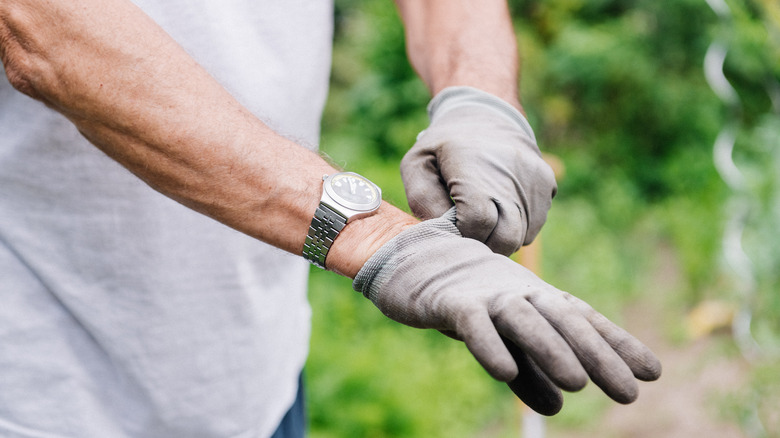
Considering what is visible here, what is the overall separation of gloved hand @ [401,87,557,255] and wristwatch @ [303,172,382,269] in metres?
0.19

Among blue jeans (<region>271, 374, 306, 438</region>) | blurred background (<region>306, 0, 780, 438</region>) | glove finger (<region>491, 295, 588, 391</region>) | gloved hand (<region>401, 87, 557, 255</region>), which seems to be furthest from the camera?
blurred background (<region>306, 0, 780, 438</region>)

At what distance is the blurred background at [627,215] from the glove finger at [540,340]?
1.41 metres

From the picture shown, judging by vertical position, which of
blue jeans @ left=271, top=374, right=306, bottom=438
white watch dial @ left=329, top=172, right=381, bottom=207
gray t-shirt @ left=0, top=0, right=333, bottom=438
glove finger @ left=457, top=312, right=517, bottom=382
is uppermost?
white watch dial @ left=329, top=172, right=381, bottom=207

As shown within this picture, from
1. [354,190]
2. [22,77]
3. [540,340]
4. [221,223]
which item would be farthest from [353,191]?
[22,77]

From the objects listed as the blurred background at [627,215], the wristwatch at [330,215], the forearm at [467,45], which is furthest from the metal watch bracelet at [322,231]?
the blurred background at [627,215]

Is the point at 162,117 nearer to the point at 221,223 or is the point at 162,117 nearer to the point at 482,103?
the point at 221,223

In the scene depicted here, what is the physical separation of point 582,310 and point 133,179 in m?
0.72

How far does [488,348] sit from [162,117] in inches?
19.8

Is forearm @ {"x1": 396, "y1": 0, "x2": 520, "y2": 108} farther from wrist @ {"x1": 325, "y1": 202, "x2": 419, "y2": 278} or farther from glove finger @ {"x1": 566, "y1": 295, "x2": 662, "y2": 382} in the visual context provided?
glove finger @ {"x1": 566, "y1": 295, "x2": 662, "y2": 382}

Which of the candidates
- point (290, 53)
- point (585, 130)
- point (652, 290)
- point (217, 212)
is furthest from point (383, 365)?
point (585, 130)

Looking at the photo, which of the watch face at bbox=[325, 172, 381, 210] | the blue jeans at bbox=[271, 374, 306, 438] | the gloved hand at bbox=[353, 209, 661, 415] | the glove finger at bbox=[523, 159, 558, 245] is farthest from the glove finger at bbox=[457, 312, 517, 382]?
the blue jeans at bbox=[271, 374, 306, 438]

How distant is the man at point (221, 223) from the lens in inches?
33.5

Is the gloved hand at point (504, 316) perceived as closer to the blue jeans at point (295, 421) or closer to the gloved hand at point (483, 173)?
the gloved hand at point (483, 173)

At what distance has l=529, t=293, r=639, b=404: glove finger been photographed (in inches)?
32.4
